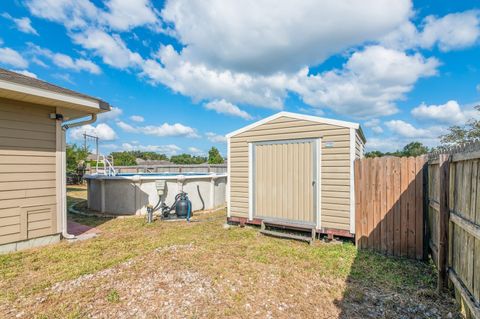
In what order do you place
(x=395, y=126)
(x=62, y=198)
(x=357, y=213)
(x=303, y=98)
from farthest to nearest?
(x=395, y=126)
(x=303, y=98)
(x=62, y=198)
(x=357, y=213)

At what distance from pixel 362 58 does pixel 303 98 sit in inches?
324

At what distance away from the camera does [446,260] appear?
2.79 meters

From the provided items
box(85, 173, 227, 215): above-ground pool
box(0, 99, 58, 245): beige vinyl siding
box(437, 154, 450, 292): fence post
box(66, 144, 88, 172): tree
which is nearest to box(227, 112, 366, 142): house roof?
box(437, 154, 450, 292): fence post

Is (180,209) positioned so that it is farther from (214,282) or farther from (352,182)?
(352,182)

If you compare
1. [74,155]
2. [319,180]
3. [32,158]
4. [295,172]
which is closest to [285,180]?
[295,172]

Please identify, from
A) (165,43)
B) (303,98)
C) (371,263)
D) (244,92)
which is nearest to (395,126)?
(303,98)

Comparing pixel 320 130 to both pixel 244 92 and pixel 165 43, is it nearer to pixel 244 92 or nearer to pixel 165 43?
pixel 165 43

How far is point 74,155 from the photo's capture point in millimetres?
17641

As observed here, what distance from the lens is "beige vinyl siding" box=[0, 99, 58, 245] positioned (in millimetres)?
4152

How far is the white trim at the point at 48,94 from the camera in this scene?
3781 millimetres

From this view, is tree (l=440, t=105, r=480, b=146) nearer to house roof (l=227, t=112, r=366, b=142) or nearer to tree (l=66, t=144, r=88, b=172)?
house roof (l=227, t=112, r=366, b=142)

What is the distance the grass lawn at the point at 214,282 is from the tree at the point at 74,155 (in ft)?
50.4

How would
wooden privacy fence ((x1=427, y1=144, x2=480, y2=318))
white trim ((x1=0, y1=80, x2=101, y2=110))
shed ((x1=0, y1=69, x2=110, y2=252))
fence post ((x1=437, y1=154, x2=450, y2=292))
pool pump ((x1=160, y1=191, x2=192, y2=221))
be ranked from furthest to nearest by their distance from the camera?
pool pump ((x1=160, y1=191, x2=192, y2=221))
shed ((x1=0, y1=69, x2=110, y2=252))
white trim ((x1=0, y1=80, x2=101, y2=110))
fence post ((x1=437, y1=154, x2=450, y2=292))
wooden privacy fence ((x1=427, y1=144, x2=480, y2=318))

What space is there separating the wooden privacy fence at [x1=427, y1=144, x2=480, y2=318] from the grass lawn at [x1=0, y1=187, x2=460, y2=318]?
0.39 metres
